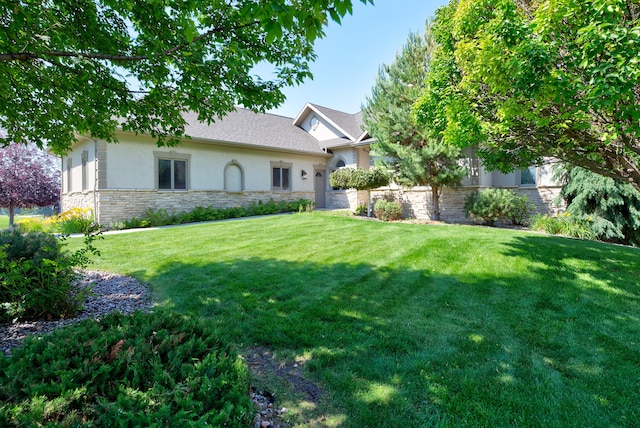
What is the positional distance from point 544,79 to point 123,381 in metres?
4.93

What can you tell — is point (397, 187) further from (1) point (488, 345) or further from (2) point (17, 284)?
(2) point (17, 284)

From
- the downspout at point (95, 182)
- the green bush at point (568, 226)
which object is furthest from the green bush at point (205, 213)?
the green bush at point (568, 226)

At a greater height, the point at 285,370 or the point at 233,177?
the point at 233,177

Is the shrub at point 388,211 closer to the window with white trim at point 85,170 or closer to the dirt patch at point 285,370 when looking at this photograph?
the dirt patch at point 285,370

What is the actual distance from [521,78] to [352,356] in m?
3.71

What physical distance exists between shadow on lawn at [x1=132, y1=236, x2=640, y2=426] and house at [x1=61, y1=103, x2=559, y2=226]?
761 centimetres

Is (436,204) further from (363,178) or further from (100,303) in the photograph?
(100,303)

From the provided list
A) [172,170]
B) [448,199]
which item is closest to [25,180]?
[172,170]

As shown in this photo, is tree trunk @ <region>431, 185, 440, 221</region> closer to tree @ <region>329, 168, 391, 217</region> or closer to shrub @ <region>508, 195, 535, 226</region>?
tree @ <region>329, 168, 391, 217</region>

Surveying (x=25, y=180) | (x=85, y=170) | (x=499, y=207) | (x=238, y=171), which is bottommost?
(x=499, y=207)

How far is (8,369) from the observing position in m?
1.85

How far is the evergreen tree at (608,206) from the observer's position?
10125 mm

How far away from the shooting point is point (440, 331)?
137 inches

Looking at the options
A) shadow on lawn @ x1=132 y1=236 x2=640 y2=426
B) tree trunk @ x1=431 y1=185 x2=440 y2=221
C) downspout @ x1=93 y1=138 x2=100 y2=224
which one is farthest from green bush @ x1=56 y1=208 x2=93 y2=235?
tree trunk @ x1=431 y1=185 x2=440 y2=221
